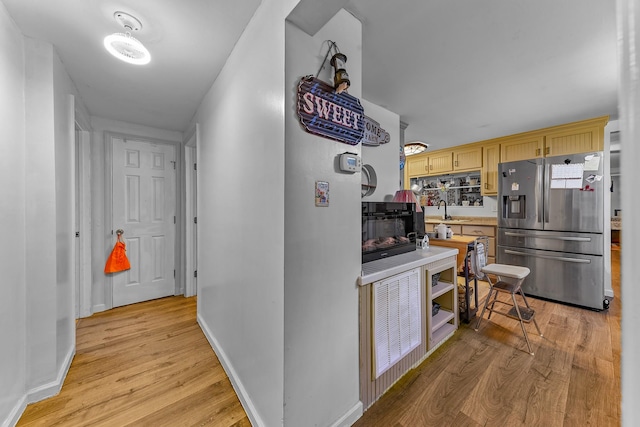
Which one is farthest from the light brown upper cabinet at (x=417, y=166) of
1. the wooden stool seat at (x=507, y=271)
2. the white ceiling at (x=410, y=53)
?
the wooden stool seat at (x=507, y=271)

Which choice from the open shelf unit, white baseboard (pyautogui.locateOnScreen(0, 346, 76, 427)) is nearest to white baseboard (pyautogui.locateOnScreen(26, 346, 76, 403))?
white baseboard (pyautogui.locateOnScreen(0, 346, 76, 427))

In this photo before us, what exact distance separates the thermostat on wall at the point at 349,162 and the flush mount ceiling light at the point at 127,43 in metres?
1.36

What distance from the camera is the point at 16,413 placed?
158cm

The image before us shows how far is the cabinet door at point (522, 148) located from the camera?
3.57 meters

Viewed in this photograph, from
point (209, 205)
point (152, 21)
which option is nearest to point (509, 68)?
point (152, 21)

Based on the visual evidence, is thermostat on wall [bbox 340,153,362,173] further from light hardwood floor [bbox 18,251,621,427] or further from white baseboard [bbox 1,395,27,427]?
white baseboard [bbox 1,395,27,427]

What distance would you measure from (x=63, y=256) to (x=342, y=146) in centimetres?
219

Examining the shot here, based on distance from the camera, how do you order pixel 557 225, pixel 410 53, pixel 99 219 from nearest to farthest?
1. pixel 410 53
2. pixel 99 219
3. pixel 557 225

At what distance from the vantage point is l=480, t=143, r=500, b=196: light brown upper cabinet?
13.2ft

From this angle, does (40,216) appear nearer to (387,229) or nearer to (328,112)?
(328,112)

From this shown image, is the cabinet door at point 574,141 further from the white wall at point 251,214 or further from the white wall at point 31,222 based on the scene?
the white wall at point 31,222

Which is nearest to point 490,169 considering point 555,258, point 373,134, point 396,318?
point 555,258

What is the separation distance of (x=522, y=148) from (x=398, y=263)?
3188 mm

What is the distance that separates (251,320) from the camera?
160 centimetres
